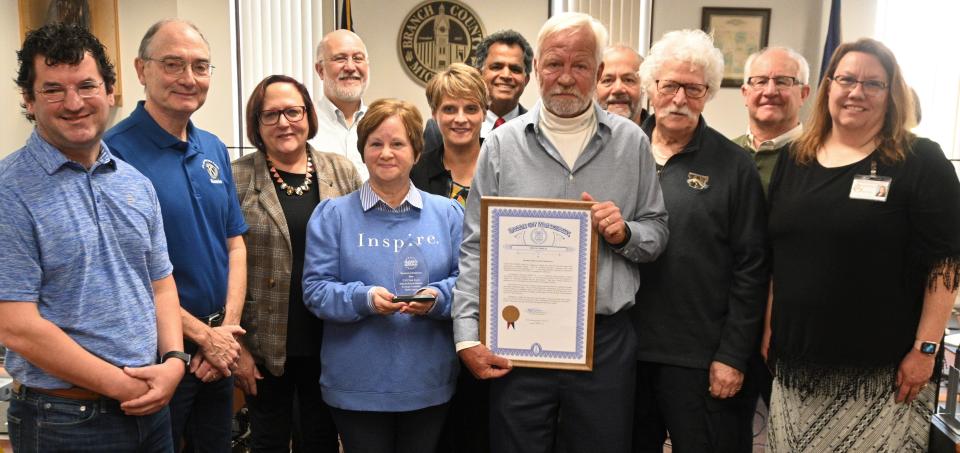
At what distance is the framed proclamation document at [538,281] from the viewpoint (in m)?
1.88

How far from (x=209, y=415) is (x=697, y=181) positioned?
1667 mm

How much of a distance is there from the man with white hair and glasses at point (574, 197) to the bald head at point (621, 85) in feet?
3.35

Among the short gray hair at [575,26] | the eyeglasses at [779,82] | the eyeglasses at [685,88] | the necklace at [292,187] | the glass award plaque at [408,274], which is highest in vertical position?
the short gray hair at [575,26]

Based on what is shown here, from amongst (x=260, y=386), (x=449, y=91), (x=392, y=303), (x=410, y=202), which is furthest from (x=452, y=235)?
(x=260, y=386)

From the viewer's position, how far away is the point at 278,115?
7.48 ft

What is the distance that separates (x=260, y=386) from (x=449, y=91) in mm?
1257

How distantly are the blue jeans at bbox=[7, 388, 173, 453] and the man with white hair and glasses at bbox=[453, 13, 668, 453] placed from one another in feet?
2.92

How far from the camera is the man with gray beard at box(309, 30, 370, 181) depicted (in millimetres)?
3146

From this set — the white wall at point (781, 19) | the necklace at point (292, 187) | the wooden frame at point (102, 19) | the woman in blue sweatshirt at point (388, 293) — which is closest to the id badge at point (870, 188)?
the woman in blue sweatshirt at point (388, 293)

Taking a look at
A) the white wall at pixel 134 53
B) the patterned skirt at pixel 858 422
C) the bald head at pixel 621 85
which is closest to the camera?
the patterned skirt at pixel 858 422

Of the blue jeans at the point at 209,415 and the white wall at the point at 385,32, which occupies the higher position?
the white wall at the point at 385,32

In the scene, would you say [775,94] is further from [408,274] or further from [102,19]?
[102,19]

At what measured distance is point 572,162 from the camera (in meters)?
1.98

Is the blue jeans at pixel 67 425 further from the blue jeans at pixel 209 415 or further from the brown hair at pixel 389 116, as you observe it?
the brown hair at pixel 389 116
